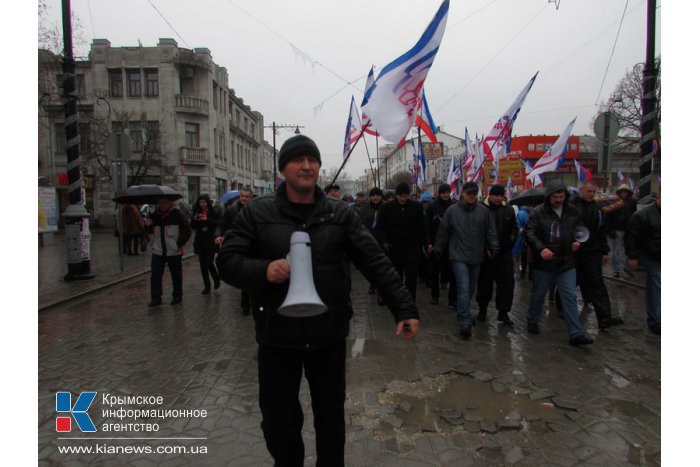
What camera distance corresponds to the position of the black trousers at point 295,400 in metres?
2.26

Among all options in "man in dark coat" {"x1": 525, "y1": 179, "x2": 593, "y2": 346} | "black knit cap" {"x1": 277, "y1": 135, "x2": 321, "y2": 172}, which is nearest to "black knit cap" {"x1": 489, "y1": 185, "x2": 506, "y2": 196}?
"man in dark coat" {"x1": 525, "y1": 179, "x2": 593, "y2": 346}

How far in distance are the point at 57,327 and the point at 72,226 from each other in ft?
13.8

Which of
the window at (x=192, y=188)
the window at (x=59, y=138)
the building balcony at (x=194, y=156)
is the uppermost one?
the window at (x=59, y=138)

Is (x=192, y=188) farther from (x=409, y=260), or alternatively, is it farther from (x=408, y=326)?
(x=408, y=326)

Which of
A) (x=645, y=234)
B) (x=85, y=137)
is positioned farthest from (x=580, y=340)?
(x=85, y=137)

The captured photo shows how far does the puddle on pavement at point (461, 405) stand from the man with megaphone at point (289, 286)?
122cm

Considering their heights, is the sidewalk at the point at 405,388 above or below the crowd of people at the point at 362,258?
below

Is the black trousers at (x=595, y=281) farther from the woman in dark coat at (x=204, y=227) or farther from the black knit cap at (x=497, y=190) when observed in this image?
the woman in dark coat at (x=204, y=227)

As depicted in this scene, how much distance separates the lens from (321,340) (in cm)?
222

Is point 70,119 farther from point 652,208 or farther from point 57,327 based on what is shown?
point 652,208

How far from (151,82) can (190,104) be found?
3260 millimetres

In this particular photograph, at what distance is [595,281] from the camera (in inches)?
228

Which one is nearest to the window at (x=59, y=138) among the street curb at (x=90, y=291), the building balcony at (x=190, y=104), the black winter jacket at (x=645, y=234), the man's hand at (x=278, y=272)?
the building balcony at (x=190, y=104)

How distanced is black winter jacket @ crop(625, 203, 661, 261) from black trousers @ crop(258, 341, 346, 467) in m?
4.74
